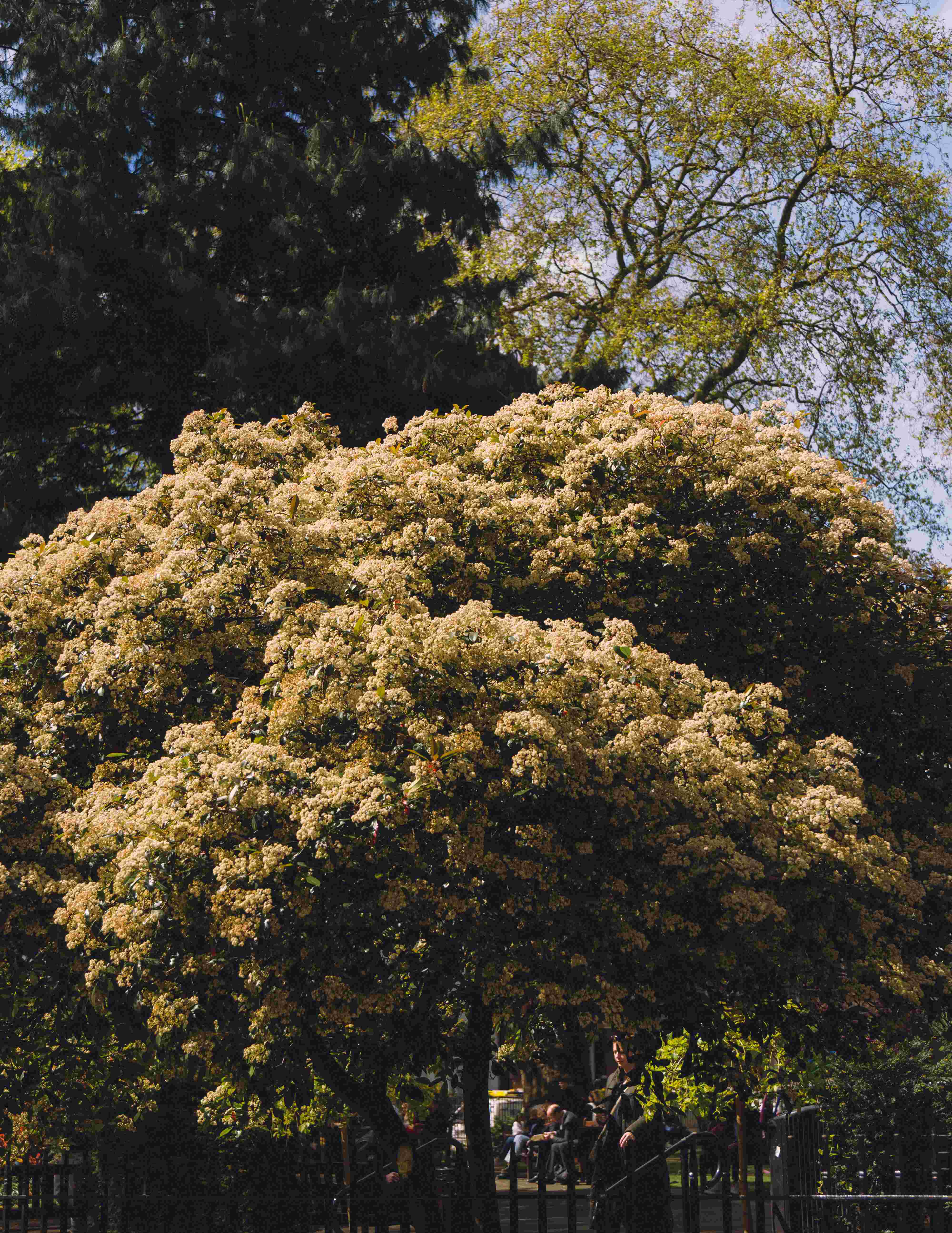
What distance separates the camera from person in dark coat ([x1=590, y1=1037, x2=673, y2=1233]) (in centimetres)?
823

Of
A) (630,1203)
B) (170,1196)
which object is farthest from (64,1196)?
(630,1203)

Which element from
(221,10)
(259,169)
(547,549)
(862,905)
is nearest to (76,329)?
(259,169)

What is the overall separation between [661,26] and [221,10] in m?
10.4

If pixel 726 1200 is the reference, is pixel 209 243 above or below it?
above

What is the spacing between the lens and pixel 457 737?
289 inches

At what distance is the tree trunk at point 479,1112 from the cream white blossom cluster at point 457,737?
2.83 feet

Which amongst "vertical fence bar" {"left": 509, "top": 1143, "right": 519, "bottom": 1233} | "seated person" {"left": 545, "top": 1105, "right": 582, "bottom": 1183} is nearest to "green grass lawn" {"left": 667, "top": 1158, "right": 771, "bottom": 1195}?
"seated person" {"left": 545, "top": 1105, "right": 582, "bottom": 1183}

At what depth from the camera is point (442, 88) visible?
2177cm

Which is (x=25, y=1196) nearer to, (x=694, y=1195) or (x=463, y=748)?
(x=463, y=748)

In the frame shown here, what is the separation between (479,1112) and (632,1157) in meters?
1.43

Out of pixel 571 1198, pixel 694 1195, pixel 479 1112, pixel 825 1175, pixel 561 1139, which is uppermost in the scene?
pixel 479 1112

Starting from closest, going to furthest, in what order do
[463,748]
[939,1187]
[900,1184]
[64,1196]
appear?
[463,748]
[64,1196]
[939,1187]
[900,1184]

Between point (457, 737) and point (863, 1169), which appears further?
point (863, 1169)

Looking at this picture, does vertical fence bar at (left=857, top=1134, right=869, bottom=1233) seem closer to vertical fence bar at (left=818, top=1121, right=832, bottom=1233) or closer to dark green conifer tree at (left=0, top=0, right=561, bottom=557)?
vertical fence bar at (left=818, top=1121, right=832, bottom=1233)
